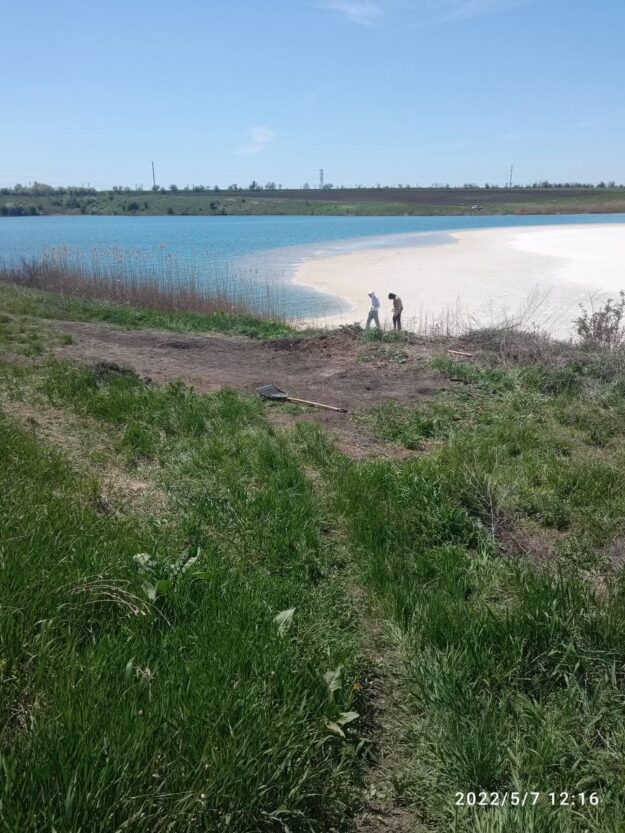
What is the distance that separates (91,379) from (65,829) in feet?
23.8

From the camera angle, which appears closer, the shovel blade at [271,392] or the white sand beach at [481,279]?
the shovel blade at [271,392]

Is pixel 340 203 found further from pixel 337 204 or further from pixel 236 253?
pixel 236 253

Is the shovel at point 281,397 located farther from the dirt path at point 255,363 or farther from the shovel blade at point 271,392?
the dirt path at point 255,363

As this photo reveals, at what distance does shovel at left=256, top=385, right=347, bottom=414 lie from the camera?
8.77 meters

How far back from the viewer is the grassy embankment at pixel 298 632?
237 cm

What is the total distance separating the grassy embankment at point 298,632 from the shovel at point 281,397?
7.18 feet

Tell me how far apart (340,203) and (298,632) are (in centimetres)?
13714

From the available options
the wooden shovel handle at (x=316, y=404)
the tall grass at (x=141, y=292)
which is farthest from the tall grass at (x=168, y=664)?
the tall grass at (x=141, y=292)

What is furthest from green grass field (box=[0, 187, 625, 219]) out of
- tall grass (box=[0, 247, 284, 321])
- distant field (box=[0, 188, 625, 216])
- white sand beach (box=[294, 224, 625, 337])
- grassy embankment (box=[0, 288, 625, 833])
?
grassy embankment (box=[0, 288, 625, 833])

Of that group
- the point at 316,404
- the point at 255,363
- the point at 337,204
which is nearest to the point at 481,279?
the point at 255,363

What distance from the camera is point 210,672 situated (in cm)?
284

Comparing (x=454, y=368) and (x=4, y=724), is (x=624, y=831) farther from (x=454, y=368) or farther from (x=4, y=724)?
(x=454, y=368)

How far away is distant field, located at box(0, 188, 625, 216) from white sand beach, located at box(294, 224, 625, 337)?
214 feet

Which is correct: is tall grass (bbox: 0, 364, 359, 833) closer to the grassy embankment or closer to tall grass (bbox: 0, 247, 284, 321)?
the grassy embankment
